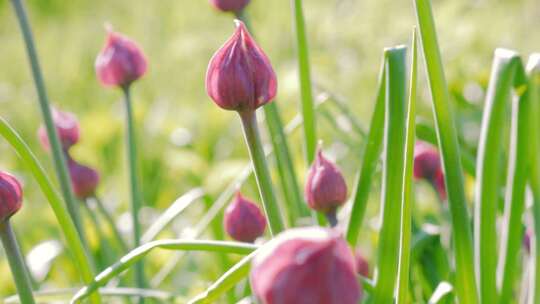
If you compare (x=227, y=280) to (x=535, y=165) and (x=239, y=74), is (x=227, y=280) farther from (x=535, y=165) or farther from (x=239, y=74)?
(x=535, y=165)

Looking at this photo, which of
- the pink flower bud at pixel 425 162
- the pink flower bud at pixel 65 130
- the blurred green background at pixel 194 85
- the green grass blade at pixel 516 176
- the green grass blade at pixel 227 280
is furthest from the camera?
the blurred green background at pixel 194 85

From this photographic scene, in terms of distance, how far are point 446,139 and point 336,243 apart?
43 cm

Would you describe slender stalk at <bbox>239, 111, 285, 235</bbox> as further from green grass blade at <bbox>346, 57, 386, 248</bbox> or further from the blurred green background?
the blurred green background

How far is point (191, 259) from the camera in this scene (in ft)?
7.02

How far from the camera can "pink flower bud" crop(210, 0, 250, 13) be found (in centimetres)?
118

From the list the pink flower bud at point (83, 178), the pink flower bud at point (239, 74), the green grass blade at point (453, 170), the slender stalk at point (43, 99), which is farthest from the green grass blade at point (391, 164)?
the pink flower bud at point (83, 178)

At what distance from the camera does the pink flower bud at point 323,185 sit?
0.96m

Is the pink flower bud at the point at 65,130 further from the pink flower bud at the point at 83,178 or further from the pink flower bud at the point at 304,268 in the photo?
the pink flower bud at the point at 304,268

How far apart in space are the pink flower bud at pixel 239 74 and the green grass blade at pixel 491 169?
0.83ft

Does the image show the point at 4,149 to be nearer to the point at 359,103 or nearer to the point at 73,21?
the point at 359,103

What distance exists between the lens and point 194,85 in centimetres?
398

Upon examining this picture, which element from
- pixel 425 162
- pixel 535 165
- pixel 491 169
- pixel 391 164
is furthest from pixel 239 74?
pixel 425 162

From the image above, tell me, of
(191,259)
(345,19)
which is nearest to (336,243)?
(191,259)

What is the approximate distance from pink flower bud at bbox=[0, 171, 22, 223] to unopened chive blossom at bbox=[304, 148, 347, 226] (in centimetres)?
31
